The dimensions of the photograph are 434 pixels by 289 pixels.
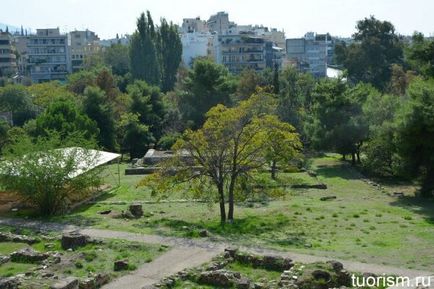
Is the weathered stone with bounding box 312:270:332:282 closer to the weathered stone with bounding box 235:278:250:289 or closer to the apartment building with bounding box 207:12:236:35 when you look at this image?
the weathered stone with bounding box 235:278:250:289

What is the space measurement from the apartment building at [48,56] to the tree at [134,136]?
74.7 m

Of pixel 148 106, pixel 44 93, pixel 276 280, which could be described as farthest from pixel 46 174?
pixel 44 93

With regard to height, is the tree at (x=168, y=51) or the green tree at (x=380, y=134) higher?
the tree at (x=168, y=51)

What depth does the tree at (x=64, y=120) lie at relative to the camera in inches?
2175

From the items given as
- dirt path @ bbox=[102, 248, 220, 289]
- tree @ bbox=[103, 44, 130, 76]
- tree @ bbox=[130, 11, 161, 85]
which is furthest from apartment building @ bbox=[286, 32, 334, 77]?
dirt path @ bbox=[102, 248, 220, 289]

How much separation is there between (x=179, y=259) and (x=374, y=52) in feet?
232

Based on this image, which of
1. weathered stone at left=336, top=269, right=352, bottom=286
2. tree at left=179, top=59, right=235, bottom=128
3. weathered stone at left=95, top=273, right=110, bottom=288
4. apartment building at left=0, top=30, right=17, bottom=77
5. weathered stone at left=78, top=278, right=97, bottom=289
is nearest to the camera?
weathered stone at left=336, top=269, right=352, bottom=286

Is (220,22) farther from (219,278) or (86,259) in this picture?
(219,278)

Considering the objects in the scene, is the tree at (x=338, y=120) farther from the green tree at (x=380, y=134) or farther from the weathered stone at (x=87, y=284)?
the weathered stone at (x=87, y=284)

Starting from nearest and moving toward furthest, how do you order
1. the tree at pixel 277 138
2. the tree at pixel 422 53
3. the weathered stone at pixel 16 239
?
the weathered stone at pixel 16 239 < the tree at pixel 277 138 < the tree at pixel 422 53

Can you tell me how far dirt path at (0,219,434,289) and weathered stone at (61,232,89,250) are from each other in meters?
1.28

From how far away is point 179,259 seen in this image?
22031mm

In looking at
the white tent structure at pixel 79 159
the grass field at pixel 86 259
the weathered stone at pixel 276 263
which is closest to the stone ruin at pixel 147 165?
the white tent structure at pixel 79 159

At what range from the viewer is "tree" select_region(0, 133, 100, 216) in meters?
31.5
